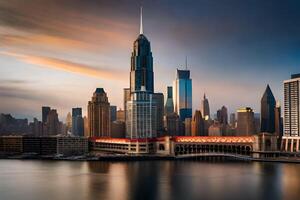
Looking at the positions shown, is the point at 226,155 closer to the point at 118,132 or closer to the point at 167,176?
the point at 167,176

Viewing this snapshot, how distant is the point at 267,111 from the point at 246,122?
5.66m

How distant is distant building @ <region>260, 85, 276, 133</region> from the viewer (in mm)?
110562

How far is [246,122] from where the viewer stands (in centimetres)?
11212

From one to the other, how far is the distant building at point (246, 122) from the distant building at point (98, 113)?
32.7 meters

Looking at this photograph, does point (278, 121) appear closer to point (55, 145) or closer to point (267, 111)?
point (267, 111)

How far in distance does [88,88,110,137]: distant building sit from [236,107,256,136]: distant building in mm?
32736

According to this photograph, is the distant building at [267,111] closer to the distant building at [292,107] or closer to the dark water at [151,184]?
the distant building at [292,107]

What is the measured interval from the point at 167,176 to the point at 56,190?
11855 mm

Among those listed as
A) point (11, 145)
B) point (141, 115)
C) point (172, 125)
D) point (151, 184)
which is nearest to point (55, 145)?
point (11, 145)

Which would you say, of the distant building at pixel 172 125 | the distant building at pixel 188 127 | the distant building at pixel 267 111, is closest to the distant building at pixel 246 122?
the distant building at pixel 267 111

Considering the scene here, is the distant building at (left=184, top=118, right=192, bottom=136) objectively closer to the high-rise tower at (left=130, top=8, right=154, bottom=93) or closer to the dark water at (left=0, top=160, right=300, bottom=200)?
the high-rise tower at (left=130, top=8, right=154, bottom=93)

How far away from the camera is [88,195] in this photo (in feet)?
101

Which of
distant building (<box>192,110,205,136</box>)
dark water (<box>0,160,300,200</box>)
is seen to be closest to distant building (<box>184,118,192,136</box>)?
distant building (<box>192,110,205,136</box>)

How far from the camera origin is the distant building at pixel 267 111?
111m
